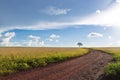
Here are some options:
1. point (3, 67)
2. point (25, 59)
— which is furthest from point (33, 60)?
point (3, 67)

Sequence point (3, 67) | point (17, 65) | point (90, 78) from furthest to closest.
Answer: point (17, 65)
point (3, 67)
point (90, 78)

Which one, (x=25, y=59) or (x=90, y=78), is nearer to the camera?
(x=90, y=78)

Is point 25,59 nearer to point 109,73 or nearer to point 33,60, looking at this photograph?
point 33,60

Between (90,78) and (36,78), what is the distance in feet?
16.0

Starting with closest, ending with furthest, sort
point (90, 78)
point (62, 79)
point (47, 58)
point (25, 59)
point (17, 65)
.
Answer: point (62, 79) < point (90, 78) < point (17, 65) < point (25, 59) < point (47, 58)

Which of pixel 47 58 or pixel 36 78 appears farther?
pixel 47 58

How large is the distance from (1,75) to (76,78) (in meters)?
7.08

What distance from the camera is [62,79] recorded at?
20.4 m

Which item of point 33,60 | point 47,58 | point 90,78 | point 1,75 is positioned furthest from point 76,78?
point 47,58

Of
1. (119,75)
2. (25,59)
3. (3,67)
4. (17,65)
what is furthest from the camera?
(25,59)

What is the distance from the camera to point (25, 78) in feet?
68.2

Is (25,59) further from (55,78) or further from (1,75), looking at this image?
(55,78)

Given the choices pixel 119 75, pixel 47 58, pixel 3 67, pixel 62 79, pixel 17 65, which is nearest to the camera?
pixel 119 75

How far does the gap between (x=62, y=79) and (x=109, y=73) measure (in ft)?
13.2
